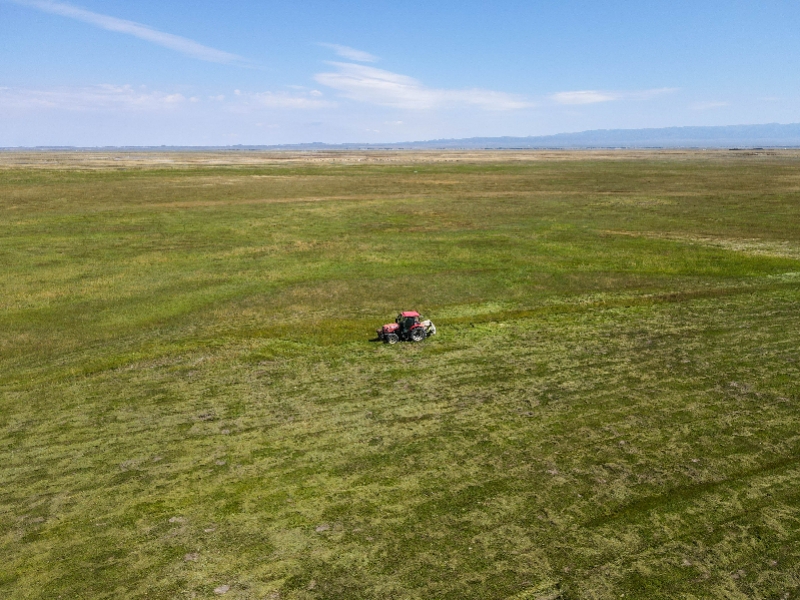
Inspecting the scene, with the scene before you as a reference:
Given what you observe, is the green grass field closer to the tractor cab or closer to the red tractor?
the red tractor

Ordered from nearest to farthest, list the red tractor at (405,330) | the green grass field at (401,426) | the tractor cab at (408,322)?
1. the green grass field at (401,426)
2. the red tractor at (405,330)
3. the tractor cab at (408,322)

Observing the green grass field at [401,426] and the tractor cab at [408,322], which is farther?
the tractor cab at [408,322]

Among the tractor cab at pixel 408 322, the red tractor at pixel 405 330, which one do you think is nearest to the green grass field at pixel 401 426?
the red tractor at pixel 405 330

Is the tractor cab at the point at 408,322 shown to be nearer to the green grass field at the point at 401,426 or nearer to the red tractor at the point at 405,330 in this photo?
the red tractor at the point at 405,330

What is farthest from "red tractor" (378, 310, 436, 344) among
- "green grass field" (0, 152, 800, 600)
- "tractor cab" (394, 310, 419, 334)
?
"green grass field" (0, 152, 800, 600)

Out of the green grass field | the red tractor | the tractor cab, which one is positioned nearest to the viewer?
the green grass field

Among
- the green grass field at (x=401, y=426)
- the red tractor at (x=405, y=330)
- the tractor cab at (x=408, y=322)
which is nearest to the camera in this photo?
the green grass field at (x=401, y=426)
